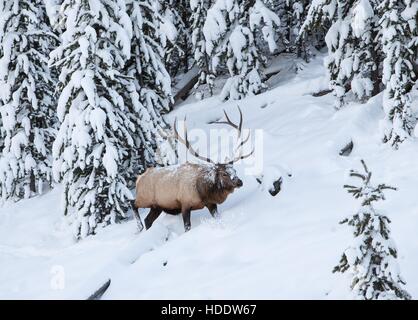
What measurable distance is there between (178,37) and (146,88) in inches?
385

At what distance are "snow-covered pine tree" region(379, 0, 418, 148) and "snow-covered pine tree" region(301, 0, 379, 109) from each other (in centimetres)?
168

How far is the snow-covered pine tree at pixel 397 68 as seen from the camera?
11633 mm

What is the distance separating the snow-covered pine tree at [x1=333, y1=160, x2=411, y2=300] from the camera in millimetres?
5047

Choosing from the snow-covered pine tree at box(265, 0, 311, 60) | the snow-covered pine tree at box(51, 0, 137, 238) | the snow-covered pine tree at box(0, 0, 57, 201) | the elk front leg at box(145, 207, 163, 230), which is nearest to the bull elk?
the elk front leg at box(145, 207, 163, 230)

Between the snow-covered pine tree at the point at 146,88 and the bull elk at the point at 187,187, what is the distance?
9.17 ft

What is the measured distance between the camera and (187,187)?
10500mm

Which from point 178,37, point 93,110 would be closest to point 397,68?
point 93,110

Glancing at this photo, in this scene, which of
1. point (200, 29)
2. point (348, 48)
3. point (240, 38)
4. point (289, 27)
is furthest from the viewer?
point (289, 27)

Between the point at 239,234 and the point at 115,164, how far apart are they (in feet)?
15.5

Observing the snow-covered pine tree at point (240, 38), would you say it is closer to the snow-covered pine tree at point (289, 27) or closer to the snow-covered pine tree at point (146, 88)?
the snow-covered pine tree at point (289, 27)

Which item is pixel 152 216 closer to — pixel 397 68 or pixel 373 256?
pixel 397 68

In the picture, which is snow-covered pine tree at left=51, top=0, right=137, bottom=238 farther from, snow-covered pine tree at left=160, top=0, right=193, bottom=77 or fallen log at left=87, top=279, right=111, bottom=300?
snow-covered pine tree at left=160, top=0, right=193, bottom=77

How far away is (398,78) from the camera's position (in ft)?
38.7

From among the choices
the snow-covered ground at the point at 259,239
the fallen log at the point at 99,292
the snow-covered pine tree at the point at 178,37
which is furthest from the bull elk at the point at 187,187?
the snow-covered pine tree at the point at 178,37
